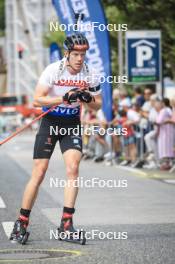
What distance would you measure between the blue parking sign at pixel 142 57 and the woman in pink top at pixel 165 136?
3.49 m

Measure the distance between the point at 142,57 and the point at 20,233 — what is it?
16605 millimetres

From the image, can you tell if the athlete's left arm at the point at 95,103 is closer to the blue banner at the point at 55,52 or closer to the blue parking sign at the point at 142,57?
the blue parking sign at the point at 142,57

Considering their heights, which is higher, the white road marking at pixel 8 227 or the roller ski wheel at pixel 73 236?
the roller ski wheel at pixel 73 236

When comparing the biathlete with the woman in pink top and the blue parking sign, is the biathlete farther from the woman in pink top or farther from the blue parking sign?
the blue parking sign

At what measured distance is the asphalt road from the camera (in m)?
8.88

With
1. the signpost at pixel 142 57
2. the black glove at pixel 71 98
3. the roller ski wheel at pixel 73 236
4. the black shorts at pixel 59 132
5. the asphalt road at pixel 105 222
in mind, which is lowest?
the asphalt road at pixel 105 222

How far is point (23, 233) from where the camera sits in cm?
983

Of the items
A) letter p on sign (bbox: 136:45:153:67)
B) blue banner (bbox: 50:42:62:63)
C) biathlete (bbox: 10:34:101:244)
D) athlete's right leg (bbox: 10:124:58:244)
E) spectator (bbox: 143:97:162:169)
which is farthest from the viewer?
blue banner (bbox: 50:42:62:63)

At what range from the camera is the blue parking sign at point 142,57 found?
2591cm

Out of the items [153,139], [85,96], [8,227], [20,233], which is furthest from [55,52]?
[20,233]

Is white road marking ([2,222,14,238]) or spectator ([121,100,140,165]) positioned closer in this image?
white road marking ([2,222,14,238])

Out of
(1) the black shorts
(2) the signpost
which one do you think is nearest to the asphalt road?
(1) the black shorts

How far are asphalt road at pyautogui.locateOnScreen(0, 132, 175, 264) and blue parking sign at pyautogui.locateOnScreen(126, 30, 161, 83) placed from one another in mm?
6676

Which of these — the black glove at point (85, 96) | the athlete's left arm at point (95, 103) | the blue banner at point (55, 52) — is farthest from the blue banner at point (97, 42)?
the black glove at point (85, 96)
